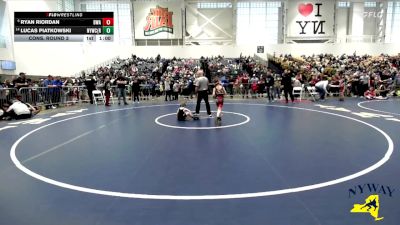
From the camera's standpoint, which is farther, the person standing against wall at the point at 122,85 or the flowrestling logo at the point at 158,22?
the flowrestling logo at the point at 158,22

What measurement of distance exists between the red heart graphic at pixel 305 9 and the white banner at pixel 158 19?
15.6 meters

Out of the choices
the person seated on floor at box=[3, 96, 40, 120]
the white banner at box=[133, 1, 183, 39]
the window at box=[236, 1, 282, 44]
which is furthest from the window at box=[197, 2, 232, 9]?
the person seated on floor at box=[3, 96, 40, 120]

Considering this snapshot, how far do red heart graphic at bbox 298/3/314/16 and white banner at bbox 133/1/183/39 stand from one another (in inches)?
612

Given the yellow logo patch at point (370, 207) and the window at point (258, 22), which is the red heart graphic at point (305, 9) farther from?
the yellow logo patch at point (370, 207)

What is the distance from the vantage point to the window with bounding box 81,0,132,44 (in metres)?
40.6

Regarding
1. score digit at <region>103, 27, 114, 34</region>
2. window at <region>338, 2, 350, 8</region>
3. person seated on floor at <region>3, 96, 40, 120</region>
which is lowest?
person seated on floor at <region>3, 96, 40, 120</region>

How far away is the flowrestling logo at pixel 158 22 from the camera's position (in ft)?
128

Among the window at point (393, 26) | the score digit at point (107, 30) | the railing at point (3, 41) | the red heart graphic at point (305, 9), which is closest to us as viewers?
the score digit at point (107, 30)

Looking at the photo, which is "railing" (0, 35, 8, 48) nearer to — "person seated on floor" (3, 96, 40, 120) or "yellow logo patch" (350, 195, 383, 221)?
"person seated on floor" (3, 96, 40, 120)

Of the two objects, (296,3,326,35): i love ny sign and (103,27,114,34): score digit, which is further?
(296,3,326,35): i love ny sign

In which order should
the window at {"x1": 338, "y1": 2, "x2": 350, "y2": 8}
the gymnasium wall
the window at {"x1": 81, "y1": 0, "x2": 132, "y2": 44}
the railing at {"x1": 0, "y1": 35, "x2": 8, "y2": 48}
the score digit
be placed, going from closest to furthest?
the score digit < the railing at {"x1": 0, "y1": 35, "x2": 8, "y2": 48} < the gymnasium wall < the window at {"x1": 338, "y1": 2, "x2": 350, "y2": 8} < the window at {"x1": 81, "y1": 0, "x2": 132, "y2": 44}

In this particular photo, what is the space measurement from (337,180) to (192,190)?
2.19 metres
